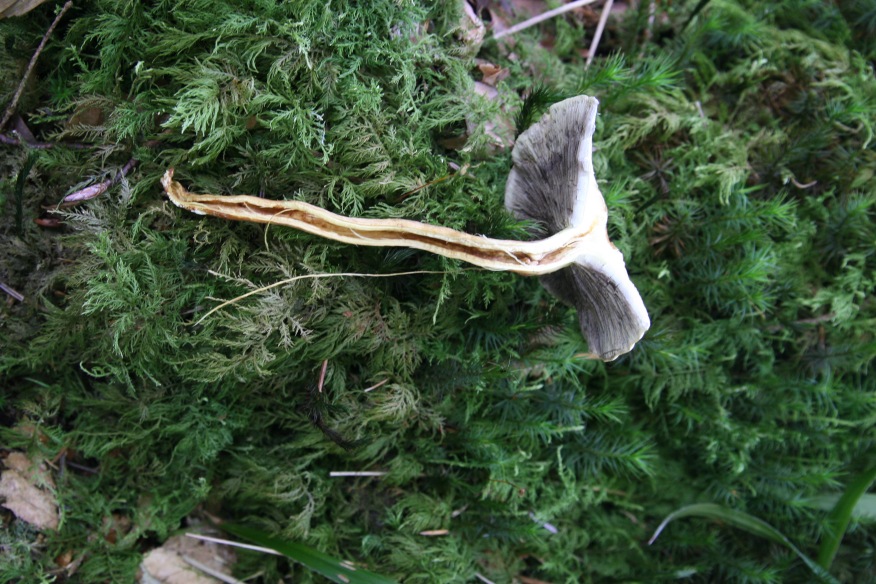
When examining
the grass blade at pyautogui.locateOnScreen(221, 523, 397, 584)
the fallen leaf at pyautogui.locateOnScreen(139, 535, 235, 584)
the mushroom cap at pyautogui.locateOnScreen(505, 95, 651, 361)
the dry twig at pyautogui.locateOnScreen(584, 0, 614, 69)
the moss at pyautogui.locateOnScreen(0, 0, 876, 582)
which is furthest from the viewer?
the dry twig at pyautogui.locateOnScreen(584, 0, 614, 69)

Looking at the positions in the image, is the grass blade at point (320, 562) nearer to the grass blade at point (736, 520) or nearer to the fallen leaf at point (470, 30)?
the grass blade at point (736, 520)

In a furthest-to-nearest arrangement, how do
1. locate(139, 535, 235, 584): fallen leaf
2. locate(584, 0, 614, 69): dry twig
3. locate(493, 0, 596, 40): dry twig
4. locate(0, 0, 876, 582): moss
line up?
locate(584, 0, 614, 69): dry twig → locate(493, 0, 596, 40): dry twig → locate(139, 535, 235, 584): fallen leaf → locate(0, 0, 876, 582): moss

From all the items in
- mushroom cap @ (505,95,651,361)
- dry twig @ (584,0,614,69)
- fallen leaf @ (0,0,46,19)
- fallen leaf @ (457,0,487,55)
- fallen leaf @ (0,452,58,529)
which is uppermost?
fallen leaf @ (0,0,46,19)

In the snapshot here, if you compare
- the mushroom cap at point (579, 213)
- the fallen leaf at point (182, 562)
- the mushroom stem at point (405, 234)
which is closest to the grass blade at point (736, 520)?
the mushroom cap at point (579, 213)

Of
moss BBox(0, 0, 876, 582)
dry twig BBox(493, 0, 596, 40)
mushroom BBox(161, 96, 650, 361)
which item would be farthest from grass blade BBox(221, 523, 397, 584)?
dry twig BBox(493, 0, 596, 40)

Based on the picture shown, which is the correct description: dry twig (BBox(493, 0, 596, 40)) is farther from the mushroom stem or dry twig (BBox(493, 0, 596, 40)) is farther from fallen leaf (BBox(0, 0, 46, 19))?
fallen leaf (BBox(0, 0, 46, 19))

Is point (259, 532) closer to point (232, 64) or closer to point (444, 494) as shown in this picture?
point (444, 494)

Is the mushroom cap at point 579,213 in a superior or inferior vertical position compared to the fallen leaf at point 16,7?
inferior

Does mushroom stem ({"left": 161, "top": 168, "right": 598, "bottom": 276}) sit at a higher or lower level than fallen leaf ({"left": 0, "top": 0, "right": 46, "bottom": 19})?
lower
